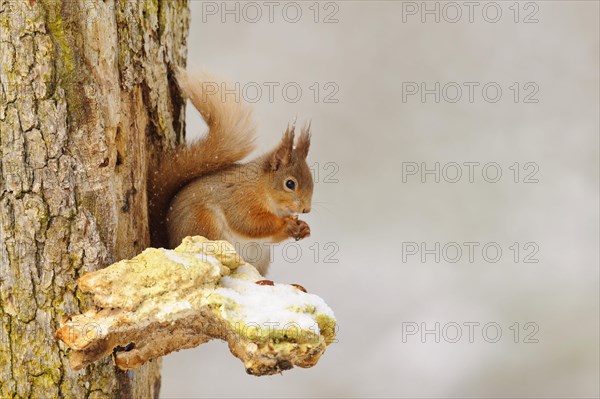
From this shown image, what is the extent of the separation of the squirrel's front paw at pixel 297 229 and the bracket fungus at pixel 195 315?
0.60m

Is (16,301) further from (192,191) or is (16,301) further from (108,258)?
(192,191)

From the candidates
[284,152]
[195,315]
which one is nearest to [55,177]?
[195,315]

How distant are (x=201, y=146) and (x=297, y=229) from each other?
0.32 m

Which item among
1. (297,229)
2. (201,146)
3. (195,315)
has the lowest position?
(297,229)

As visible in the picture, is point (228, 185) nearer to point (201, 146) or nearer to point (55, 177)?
point (201, 146)

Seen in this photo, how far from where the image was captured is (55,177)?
4.58 ft

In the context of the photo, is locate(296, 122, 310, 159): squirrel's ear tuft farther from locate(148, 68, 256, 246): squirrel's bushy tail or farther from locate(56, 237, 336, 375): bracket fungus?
locate(56, 237, 336, 375): bracket fungus

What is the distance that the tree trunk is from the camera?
1.38 metres

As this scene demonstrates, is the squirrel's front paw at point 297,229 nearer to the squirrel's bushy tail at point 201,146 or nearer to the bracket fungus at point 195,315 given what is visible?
the squirrel's bushy tail at point 201,146

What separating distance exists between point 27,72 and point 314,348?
0.72 m

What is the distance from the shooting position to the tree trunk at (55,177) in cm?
138

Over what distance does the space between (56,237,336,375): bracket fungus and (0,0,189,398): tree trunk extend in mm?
158

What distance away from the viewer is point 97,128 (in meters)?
1.43

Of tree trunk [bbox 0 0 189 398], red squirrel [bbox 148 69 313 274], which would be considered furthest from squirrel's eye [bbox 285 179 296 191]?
tree trunk [bbox 0 0 189 398]
